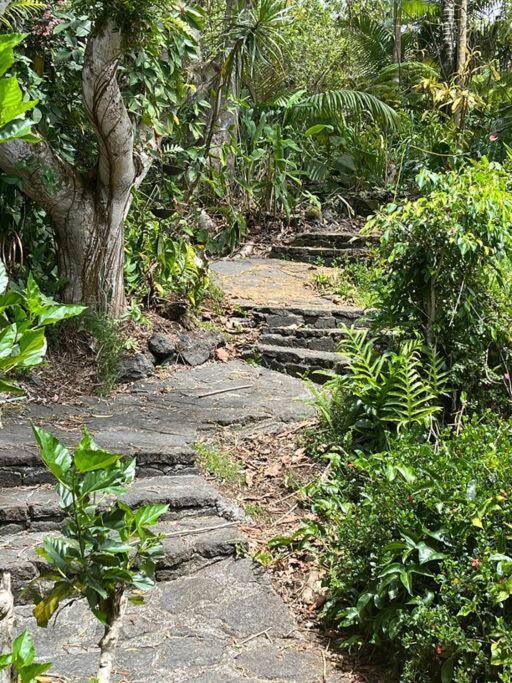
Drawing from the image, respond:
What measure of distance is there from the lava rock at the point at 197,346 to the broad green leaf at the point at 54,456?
475 centimetres

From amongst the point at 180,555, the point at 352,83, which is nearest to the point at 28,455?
the point at 180,555

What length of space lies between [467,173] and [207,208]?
18.5 ft

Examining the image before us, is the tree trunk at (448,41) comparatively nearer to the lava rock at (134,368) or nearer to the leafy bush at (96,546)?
the lava rock at (134,368)

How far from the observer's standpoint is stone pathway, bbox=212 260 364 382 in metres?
6.55

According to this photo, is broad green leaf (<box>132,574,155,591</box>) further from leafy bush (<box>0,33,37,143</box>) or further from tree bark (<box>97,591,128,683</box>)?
leafy bush (<box>0,33,37,143</box>)

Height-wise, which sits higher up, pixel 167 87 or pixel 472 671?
pixel 167 87

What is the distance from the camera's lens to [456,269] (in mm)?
4750

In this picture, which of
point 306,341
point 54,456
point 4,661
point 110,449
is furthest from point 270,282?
point 4,661

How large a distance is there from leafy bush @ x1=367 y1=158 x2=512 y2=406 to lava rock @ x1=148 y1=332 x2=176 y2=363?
6.49 ft

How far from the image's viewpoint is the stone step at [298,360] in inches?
250

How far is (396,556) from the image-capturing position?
3.32 meters

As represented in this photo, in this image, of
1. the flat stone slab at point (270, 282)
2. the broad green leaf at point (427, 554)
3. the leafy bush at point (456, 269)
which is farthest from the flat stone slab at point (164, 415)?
the broad green leaf at point (427, 554)

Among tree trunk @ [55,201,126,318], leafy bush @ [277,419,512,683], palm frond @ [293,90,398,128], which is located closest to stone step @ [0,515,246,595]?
leafy bush @ [277,419,512,683]

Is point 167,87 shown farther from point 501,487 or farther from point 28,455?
point 501,487
